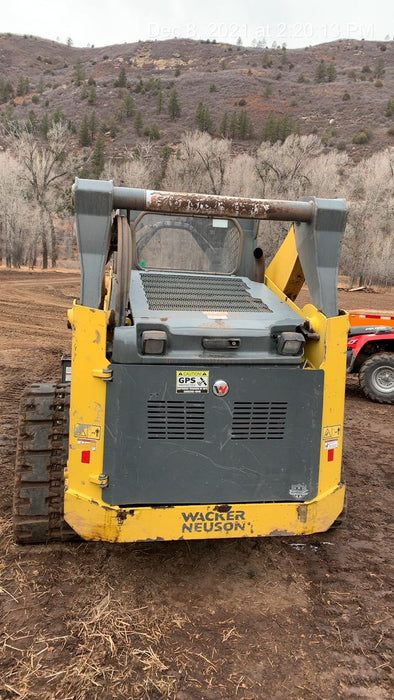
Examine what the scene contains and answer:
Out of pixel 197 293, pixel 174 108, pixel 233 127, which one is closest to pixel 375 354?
pixel 197 293

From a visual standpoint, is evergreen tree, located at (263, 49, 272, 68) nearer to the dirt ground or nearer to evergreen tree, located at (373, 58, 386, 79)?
evergreen tree, located at (373, 58, 386, 79)

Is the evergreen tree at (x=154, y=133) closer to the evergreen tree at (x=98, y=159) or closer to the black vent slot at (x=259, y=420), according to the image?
the evergreen tree at (x=98, y=159)

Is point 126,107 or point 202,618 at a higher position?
point 126,107

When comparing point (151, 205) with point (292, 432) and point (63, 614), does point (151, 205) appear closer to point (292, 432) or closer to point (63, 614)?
point (292, 432)

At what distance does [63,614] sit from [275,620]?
4.19 feet

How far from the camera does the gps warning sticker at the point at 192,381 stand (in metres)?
3.21

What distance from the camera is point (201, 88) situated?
99.6m

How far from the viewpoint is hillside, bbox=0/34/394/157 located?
82250mm

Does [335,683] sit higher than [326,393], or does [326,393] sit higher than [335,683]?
[326,393]

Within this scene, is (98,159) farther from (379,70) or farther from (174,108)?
(379,70)

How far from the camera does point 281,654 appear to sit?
294 cm

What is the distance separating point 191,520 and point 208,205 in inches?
79.7

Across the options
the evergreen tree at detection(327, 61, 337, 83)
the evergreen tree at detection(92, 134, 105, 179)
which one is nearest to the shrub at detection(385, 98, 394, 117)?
the evergreen tree at detection(327, 61, 337, 83)

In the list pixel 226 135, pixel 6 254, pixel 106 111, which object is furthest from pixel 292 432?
pixel 106 111
